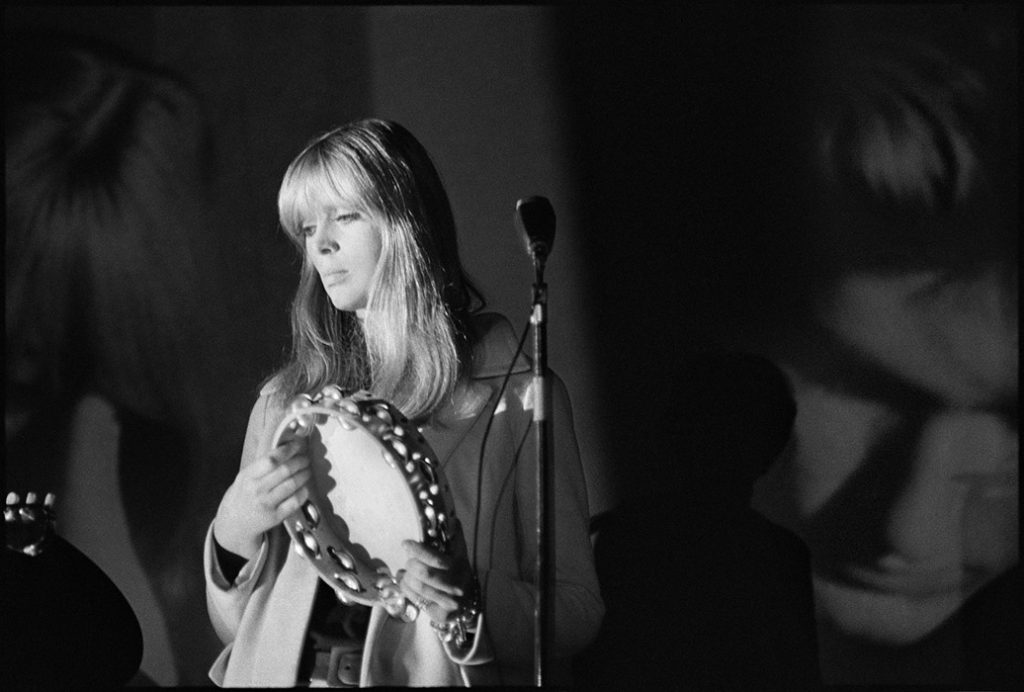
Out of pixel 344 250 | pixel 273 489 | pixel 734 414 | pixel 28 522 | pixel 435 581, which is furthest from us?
pixel 734 414

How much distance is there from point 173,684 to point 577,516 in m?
0.87

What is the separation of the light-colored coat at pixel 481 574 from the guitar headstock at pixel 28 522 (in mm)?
317

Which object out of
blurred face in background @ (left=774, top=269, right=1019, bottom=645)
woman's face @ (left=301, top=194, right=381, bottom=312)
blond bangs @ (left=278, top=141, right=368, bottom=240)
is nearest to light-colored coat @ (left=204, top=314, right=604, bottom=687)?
woman's face @ (left=301, top=194, right=381, bottom=312)

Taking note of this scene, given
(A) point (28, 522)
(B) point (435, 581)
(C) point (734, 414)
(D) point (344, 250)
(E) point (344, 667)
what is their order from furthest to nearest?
(C) point (734, 414), (D) point (344, 250), (A) point (28, 522), (E) point (344, 667), (B) point (435, 581)

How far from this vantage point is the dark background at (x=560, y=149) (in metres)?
2.57

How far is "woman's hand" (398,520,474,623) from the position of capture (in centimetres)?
201

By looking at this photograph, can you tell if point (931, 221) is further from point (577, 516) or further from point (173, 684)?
point (173, 684)

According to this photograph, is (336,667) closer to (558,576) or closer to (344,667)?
(344,667)

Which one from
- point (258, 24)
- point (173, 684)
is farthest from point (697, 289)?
point (173, 684)

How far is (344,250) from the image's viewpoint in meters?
2.48

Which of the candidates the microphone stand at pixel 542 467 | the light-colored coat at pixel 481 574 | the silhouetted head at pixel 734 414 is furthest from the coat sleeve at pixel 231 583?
the silhouetted head at pixel 734 414

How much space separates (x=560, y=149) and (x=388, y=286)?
0.48m

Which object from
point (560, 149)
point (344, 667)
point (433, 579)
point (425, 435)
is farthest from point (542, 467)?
point (560, 149)

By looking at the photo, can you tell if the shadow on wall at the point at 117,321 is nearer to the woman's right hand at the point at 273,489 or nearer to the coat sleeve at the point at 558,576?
the woman's right hand at the point at 273,489
